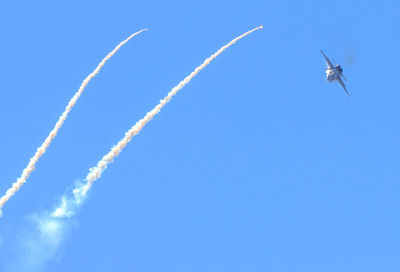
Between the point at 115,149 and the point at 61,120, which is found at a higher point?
the point at 61,120

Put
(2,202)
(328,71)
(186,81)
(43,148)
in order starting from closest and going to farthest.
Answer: (2,202)
(43,148)
(186,81)
(328,71)

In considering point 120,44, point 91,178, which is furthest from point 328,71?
point 91,178

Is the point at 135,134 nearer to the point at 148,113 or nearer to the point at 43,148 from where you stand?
the point at 148,113

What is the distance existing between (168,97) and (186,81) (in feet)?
15.2

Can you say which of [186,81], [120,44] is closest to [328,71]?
[186,81]

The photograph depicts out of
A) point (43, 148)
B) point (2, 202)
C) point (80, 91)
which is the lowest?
point (2, 202)

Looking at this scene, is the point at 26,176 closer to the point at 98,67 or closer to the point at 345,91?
the point at 98,67

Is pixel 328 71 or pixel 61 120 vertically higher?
pixel 328 71

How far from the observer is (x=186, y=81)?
137000mm

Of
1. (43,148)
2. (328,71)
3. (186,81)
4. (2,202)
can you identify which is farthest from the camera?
(328,71)

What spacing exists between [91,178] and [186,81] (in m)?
25.7

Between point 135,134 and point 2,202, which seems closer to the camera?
point 2,202

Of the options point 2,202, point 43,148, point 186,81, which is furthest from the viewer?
point 186,81

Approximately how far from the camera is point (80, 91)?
13375cm
